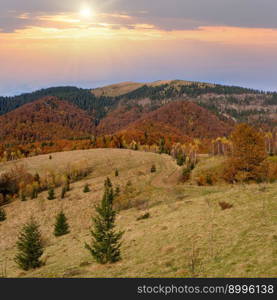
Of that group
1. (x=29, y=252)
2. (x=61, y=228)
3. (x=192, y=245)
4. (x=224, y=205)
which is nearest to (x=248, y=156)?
(x=224, y=205)

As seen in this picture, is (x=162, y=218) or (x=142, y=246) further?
(x=162, y=218)

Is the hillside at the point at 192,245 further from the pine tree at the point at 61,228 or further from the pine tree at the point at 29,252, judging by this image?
the pine tree at the point at 61,228

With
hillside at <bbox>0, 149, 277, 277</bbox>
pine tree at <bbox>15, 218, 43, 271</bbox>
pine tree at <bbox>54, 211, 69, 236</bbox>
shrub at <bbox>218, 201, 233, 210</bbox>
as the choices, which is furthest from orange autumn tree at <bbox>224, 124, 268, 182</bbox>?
pine tree at <bbox>15, 218, 43, 271</bbox>

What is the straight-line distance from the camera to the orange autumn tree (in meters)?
70.2

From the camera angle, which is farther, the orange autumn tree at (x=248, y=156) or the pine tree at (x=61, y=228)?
the orange autumn tree at (x=248, y=156)

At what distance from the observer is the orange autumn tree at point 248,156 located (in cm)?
7025

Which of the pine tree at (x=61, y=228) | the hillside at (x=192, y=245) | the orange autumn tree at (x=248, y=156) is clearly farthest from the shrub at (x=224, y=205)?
the orange autumn tree at (x=248, y=156)

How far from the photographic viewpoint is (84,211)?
80875 millimetres

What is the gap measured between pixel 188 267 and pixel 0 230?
71.7 metres

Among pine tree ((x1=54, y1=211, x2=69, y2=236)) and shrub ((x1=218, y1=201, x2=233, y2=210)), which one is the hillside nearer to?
shrub ((x1=218, y1=201, x2=233, y2=210))

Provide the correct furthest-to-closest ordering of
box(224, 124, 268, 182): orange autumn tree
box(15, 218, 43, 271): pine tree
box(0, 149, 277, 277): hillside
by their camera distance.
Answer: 1. box(224, 124, 268, 182): orange autumn tree
2. box(15, 218, 43, 271): pine tree
3. box(0, 149, 277, 277): hillside
